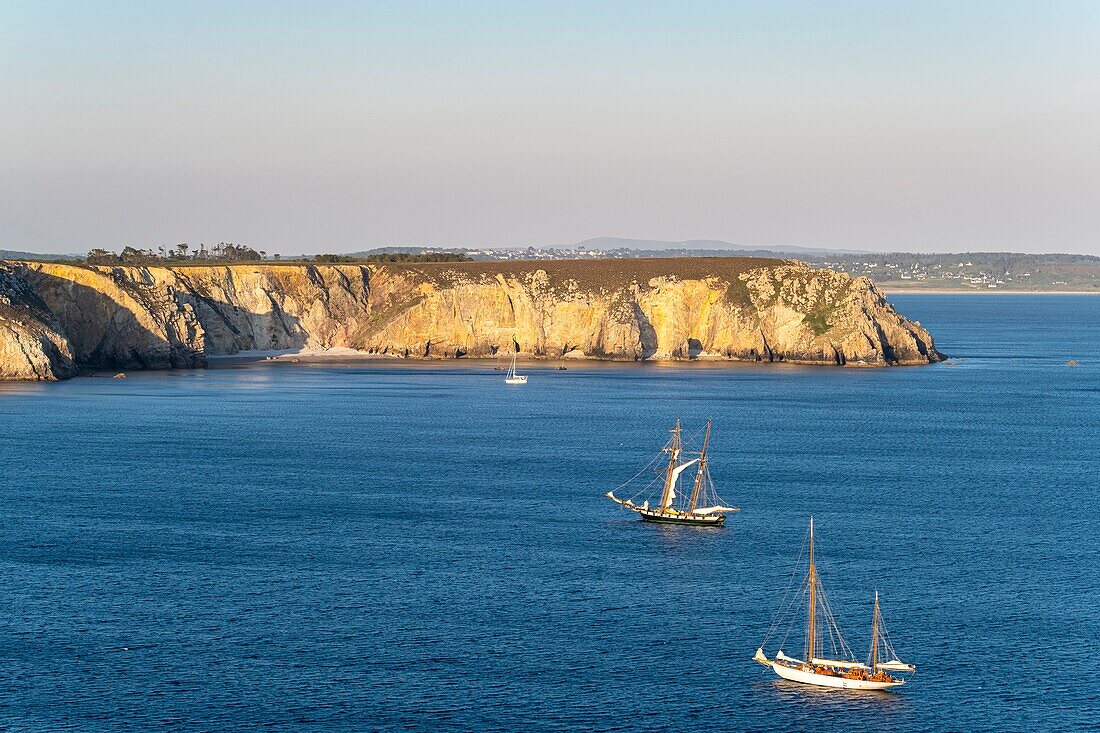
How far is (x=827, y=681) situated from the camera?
178 feet

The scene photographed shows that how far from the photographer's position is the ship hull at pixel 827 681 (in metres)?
53.7

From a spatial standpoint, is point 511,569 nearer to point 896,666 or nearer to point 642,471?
point 896,666

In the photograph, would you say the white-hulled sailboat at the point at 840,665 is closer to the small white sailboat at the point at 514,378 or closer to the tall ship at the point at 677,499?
the tall ship at the point at 677,499

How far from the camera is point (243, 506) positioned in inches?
3428

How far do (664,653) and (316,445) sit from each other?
2445 inches

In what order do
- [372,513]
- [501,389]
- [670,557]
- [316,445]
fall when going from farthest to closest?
[501,389] → [316,445] → [372,513] → [670,557]

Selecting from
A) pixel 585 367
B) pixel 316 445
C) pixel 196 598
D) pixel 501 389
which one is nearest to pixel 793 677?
pixel 196 598

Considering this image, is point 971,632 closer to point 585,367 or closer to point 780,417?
point 780,417

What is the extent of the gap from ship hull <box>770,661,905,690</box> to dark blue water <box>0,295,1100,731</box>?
1.63 feet

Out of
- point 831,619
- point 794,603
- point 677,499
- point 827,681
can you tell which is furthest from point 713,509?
point 827,681

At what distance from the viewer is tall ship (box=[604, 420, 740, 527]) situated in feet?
277

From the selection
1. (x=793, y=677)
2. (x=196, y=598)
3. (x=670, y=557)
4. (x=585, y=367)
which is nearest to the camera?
(x=793, y=677)

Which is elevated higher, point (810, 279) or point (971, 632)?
point (810, 279)

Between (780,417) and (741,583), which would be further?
(780,417)
